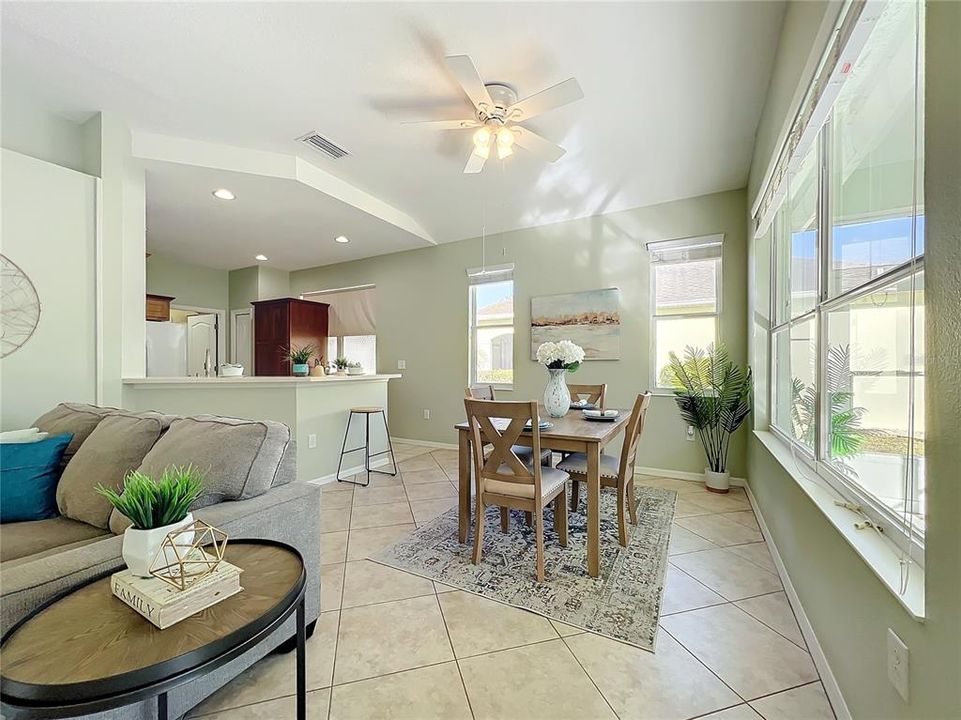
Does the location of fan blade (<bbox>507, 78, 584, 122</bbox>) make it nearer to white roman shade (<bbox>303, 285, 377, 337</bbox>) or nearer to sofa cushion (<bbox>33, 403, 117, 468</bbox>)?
sofa cushion (<bbox>33, 403, 117, 468</bbox>)

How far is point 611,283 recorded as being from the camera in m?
4.13

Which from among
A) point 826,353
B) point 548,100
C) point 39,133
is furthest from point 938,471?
point 39,133

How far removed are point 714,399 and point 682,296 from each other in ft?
3.40

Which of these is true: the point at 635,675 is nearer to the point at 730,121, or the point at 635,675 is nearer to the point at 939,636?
the point at 939,636

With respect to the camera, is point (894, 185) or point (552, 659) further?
point (552, 659)

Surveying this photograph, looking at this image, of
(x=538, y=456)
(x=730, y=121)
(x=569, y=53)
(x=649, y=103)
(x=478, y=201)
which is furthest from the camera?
(x=478, y=201)

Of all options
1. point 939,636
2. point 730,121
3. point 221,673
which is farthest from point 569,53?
point 221,673

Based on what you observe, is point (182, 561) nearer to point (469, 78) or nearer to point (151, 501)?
point (151, 501)

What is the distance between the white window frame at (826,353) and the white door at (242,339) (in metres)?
6.59

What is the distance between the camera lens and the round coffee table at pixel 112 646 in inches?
27.1

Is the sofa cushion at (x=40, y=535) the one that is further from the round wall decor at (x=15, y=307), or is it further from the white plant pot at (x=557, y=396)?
the white plant pot at (x=557, y=396)

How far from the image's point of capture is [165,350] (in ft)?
15.9

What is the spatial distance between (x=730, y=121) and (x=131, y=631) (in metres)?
3.84

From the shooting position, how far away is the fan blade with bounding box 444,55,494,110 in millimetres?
1872
